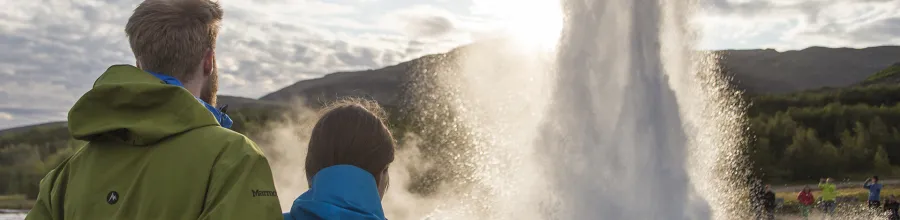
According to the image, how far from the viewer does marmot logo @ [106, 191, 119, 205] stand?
91.4 inches

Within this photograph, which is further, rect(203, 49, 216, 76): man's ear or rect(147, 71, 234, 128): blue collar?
rect(203, 49, 216, 76): man's ear

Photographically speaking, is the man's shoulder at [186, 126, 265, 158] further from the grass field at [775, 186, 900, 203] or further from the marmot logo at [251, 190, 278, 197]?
the grass field at [775, 186, 900, 203]

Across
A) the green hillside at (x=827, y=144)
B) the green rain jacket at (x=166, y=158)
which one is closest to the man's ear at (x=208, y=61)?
the green rain jacket at (x=166, y=158)

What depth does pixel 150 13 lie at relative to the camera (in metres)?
2.41

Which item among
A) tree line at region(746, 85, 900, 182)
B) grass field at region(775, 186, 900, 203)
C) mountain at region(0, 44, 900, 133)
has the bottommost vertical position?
grass field at region(775, 186, 900, 203)

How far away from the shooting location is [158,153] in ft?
7.41

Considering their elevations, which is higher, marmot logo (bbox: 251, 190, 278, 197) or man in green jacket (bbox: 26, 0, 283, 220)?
man in green jacket (bbox: 26, 0, 283, 220)

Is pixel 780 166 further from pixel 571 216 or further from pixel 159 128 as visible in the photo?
pixel 159 128

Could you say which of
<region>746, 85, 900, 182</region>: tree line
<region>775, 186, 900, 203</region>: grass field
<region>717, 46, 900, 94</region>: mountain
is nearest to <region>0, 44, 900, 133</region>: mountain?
<region>717, 46, 900, 94</region>: mountain

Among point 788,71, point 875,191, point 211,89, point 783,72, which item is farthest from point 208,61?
point 788,71

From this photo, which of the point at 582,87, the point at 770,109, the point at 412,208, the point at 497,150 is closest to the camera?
the point at 582,87

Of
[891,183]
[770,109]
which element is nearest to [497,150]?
[891,183]

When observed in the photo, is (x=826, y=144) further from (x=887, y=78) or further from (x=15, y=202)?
(x=887, y=78)

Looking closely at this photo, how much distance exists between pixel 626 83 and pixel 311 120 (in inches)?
400
